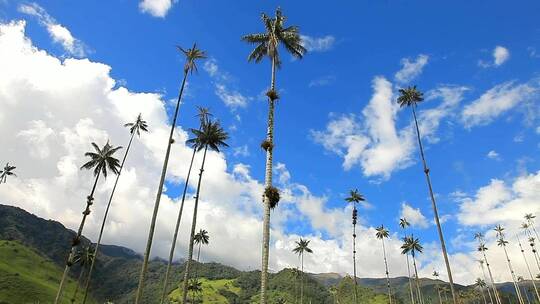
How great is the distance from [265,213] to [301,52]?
50.0ft

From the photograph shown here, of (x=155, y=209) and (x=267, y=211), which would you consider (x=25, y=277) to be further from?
(x=267, y=211)

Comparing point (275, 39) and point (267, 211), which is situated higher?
point (275, 39)

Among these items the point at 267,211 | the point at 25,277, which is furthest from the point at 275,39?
the point at 25,277

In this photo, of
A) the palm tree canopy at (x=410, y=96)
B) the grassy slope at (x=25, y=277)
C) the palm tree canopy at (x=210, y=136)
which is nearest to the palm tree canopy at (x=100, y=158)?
the palm tree canopy at (x=210, y=136)

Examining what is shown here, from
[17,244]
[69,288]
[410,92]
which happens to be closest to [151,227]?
[410,92]

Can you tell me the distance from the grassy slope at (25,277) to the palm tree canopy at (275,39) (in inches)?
4963

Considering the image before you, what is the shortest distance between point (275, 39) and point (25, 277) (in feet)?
493

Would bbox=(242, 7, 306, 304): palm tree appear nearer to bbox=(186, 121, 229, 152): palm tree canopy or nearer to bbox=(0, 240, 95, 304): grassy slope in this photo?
bbox=(186, 121, 229, 152): palm tree canopy

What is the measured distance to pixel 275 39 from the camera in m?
32.1

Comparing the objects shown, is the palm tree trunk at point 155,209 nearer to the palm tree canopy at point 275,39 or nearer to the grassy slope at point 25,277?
the palm tree canopy at point 275,39

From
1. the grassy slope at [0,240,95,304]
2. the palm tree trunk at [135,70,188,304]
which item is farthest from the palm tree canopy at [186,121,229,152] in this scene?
the grassy slope at [0,240,95,304]

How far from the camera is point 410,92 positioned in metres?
56.7

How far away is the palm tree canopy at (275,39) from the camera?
3234cm

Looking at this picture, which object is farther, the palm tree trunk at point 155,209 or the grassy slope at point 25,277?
the grassy slope at point 25,277
